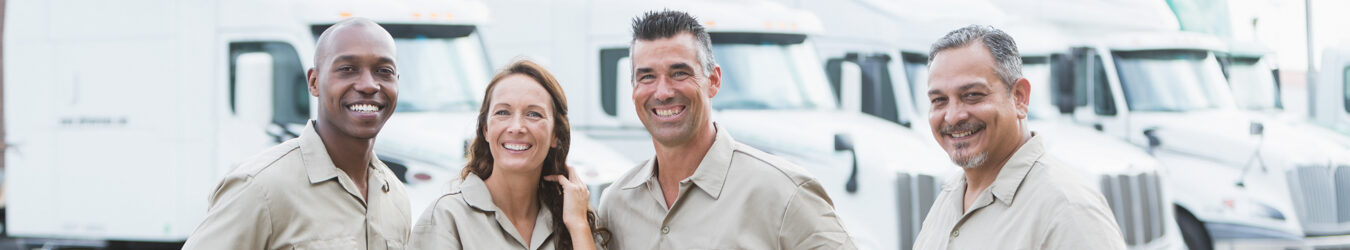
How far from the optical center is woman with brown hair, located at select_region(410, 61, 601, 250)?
9.63ft

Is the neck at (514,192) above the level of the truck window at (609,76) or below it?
below

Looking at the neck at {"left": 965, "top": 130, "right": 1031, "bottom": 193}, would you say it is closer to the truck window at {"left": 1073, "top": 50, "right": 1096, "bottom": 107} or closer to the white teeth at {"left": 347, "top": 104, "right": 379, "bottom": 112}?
the white teeth at {"left": 347, "top": 104, "right": 379, "bottom": 112}

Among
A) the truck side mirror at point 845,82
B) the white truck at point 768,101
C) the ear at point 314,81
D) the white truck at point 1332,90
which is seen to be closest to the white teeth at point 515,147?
the ear at point 314,81

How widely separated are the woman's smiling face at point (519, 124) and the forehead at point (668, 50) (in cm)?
31

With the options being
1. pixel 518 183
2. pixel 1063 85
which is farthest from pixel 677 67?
pixel 1063 85

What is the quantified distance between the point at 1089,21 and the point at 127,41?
7.38 meters

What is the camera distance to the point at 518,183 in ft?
10.2

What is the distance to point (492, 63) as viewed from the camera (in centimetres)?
702

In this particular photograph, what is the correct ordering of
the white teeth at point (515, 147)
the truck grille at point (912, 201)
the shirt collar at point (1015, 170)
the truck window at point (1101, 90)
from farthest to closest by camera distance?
the truck window at point (1101, 90), the truck grille at point (912, 201), the white teeth at point (515, 147), the shirt collar at point (1015, 170)

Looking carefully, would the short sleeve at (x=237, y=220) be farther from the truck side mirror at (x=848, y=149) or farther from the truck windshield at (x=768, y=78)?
the truck side mirror at (x=848, y=149)

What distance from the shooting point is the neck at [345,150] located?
121 inches

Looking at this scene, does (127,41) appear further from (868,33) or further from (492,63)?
(868,33)

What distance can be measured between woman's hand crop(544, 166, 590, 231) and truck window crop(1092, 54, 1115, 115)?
7129mm

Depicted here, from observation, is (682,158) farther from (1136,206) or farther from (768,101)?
(1136,206)
